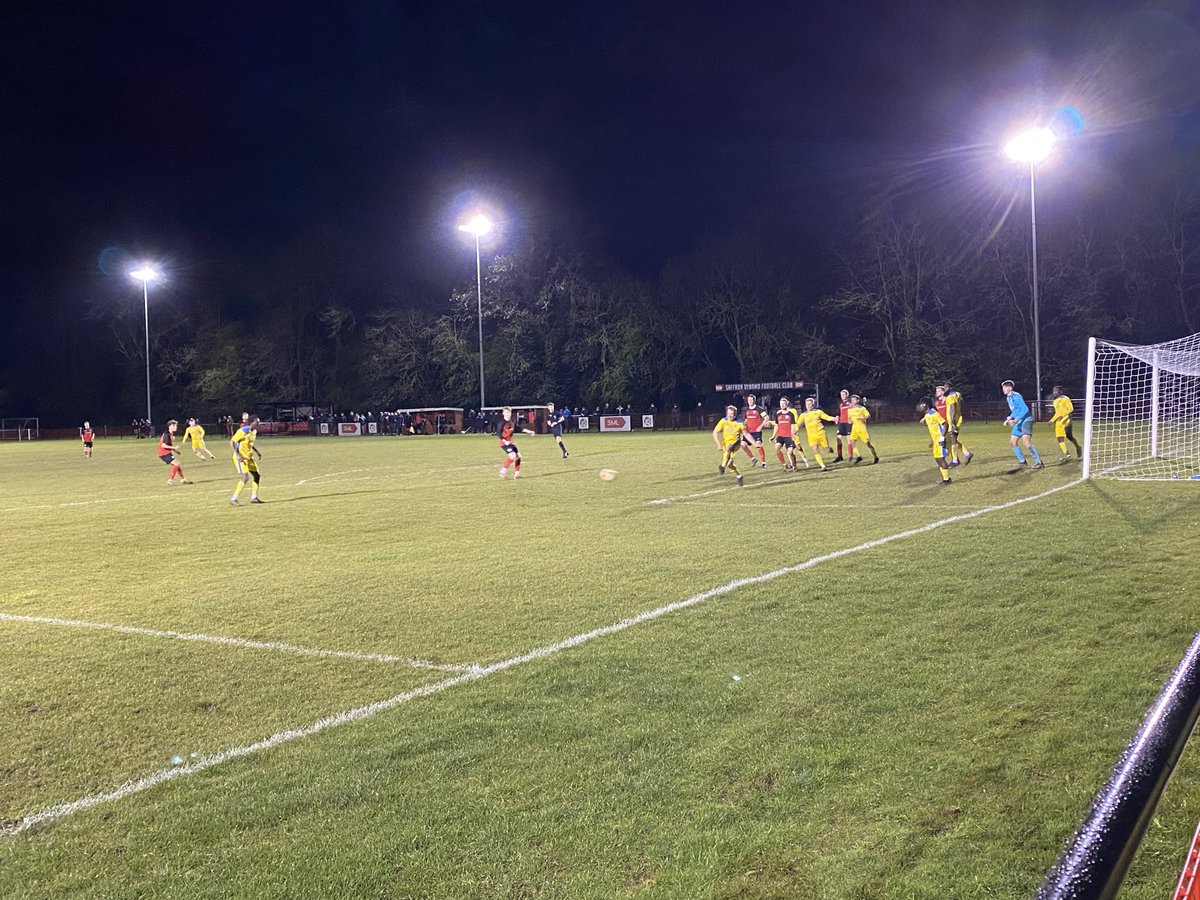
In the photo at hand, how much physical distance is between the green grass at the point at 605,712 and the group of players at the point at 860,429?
7387mm

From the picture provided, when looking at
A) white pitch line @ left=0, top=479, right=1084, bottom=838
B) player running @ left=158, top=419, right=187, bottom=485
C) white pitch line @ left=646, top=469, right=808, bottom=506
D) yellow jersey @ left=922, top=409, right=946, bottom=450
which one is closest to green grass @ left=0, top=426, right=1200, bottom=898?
white pitch line @ left=0, top=479, right=1084, bottom=838

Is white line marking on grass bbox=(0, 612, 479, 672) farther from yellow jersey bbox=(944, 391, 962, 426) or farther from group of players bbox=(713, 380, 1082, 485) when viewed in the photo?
yellow jersey bbox=(944, 391, 962, 426)

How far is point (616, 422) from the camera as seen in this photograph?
64.7 metres

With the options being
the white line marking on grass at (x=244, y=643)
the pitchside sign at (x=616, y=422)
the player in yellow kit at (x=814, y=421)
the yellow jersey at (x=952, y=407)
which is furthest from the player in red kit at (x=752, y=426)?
the pitchside sign at (x=616, y=422)

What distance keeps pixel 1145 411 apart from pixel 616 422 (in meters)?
41.0

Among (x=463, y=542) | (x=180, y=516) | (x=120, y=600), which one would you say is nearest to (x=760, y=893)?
(x=120, y=600)

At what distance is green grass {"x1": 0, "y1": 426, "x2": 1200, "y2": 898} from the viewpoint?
3.45 meters

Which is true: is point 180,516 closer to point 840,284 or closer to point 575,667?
point 575,667

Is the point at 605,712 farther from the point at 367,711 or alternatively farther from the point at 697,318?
the point at 697,318

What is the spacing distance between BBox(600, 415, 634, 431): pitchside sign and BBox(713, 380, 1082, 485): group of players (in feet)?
128

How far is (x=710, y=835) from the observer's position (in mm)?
3578

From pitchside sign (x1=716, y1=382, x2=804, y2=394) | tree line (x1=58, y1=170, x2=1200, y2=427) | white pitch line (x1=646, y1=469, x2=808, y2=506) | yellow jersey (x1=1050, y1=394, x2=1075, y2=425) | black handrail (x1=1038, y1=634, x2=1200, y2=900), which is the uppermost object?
tree line (x1=58, y1=170, x2=1200, y2=427)

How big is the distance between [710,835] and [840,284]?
221 feet

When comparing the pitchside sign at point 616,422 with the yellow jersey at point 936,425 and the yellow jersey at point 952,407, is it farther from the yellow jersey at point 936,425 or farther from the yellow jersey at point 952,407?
the yellow jersey at point 936,425
